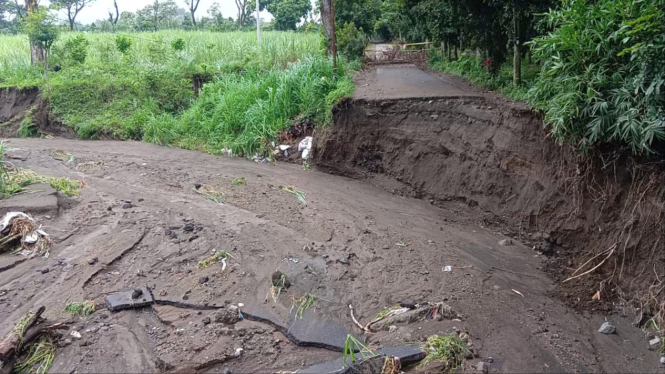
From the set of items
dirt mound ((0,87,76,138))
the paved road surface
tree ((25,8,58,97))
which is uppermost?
tree ((25,8,58,97))

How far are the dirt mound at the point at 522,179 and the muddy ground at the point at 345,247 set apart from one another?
0.03 metres

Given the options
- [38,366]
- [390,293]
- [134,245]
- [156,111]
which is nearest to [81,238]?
[134,245]

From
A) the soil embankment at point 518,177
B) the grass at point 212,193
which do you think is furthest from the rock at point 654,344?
the grass at point 212,193

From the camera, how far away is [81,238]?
5.62 m

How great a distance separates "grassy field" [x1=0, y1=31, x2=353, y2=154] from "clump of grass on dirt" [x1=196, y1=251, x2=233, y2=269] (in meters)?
4.27

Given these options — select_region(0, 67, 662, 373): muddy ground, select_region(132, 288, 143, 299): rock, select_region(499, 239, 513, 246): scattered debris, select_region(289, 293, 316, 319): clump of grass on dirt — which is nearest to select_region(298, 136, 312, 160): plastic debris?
select_region(0, 67, 662, 373): muddy ground

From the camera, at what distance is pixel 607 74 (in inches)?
191

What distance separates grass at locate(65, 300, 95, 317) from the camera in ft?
14.2

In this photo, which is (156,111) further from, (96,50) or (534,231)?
(534,231)

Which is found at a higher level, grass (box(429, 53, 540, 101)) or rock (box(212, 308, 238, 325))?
grass (box(429, 53, 540, 101))

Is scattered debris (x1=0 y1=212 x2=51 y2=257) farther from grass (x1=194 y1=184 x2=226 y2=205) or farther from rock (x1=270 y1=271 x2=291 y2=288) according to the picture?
rock (x1=270 y1=271 x2=291 y2=288)

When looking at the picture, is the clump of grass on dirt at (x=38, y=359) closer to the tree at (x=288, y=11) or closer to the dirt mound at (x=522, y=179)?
the dirt mound at (x=522, y=179)

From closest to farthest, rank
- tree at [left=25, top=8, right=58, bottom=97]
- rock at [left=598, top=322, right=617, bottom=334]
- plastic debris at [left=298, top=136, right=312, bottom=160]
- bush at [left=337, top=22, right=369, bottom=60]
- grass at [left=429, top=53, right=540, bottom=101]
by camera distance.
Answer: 1. rock at [left=598, top=322, right=617, bottom=334]
2. grass at [left=429, top=53, right=540, bottom=101]
3. plastic debris at [left=298, top=136, right=312, bottom=160]
4. tree at [left=25, top=8, right=58, bottom=97]
5. bush at [left=337, top=22, right=369, bottom=60]

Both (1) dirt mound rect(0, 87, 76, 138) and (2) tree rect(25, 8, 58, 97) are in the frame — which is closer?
(2) tree rect(25, 8, 58, 97)
